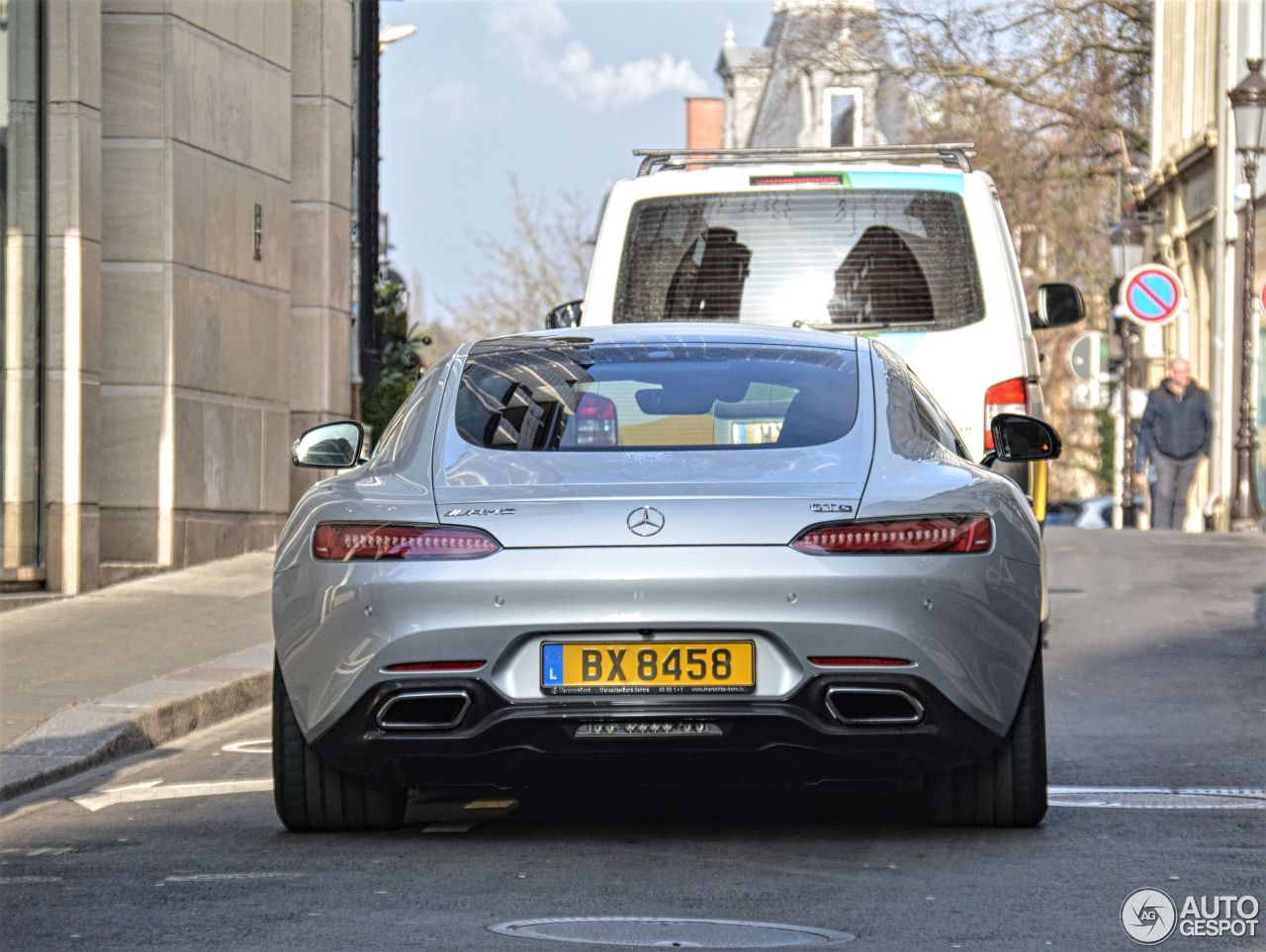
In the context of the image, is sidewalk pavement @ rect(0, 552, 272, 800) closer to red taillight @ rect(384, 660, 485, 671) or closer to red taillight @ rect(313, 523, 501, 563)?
red taillight @ rect(313, 523, 501, 563)

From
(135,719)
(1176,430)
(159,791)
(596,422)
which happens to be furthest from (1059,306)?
(1176,430)

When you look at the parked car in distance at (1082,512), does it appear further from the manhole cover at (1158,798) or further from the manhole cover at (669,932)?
the manhole cover at (669,932)

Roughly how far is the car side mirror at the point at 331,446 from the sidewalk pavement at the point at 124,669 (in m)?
1.58

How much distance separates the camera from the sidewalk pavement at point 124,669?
9.20m

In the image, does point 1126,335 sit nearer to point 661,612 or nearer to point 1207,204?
point 1207,204

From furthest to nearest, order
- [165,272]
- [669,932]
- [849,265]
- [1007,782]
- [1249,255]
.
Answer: [1249,255] < [165,272] < [849,265] < [1007,782] < [669,932]

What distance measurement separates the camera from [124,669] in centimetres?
1144

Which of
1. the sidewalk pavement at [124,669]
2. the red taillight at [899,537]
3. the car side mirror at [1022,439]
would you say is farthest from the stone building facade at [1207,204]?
the red taillight at [899,537]

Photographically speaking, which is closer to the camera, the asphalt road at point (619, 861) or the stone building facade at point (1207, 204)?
the asphalt road at point (619, 861)

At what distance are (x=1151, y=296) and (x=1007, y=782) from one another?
2283 cm

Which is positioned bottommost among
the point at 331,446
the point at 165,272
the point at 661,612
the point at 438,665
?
the point at 438,665

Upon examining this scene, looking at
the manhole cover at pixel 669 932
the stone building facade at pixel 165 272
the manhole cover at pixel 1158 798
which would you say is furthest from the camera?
the stone building facade at pixel 165 272

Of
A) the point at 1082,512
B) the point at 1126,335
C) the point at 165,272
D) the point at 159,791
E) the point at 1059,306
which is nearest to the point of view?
the point at 159,791

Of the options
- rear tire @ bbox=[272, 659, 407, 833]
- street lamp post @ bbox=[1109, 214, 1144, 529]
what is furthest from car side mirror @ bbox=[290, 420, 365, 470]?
street lamp post @ bbox=[1109, 214, 1144, 529]
